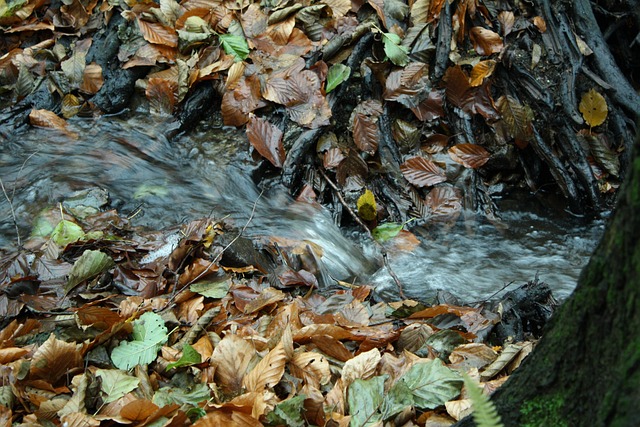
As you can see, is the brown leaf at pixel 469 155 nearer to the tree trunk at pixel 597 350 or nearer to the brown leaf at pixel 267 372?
the brown leaf at pixel 267 372

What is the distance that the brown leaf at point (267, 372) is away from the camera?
6.62 feet

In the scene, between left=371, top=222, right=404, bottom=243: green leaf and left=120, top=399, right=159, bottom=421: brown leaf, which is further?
left=371, top=222, right=404, bottom=243: green leaf

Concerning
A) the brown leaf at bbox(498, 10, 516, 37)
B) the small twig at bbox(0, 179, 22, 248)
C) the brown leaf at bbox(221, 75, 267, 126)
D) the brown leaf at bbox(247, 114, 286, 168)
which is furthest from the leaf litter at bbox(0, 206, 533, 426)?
the brown leaf at bbox(498, 10, 516, 37)

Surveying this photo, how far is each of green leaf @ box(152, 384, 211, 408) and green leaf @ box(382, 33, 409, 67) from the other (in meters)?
3.12

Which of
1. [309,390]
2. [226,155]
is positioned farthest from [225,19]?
[309,390]

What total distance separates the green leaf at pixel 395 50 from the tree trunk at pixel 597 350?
11.3ft

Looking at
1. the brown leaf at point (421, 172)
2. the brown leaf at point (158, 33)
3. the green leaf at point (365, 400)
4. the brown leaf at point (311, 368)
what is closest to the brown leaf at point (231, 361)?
the brown leaf at point (311, 368)

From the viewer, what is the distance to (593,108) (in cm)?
451

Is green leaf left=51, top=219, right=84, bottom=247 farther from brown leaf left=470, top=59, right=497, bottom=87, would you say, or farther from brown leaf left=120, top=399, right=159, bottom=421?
brown leaf left=470, top=59, right=497, bottom=87

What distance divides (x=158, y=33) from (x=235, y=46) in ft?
1.98

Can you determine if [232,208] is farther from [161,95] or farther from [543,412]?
[543,412]

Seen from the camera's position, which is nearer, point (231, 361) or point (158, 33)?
point (231, 361)

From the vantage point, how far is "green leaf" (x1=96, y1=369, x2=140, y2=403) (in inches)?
77.5

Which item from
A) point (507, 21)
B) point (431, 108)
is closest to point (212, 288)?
point (431, 108)
